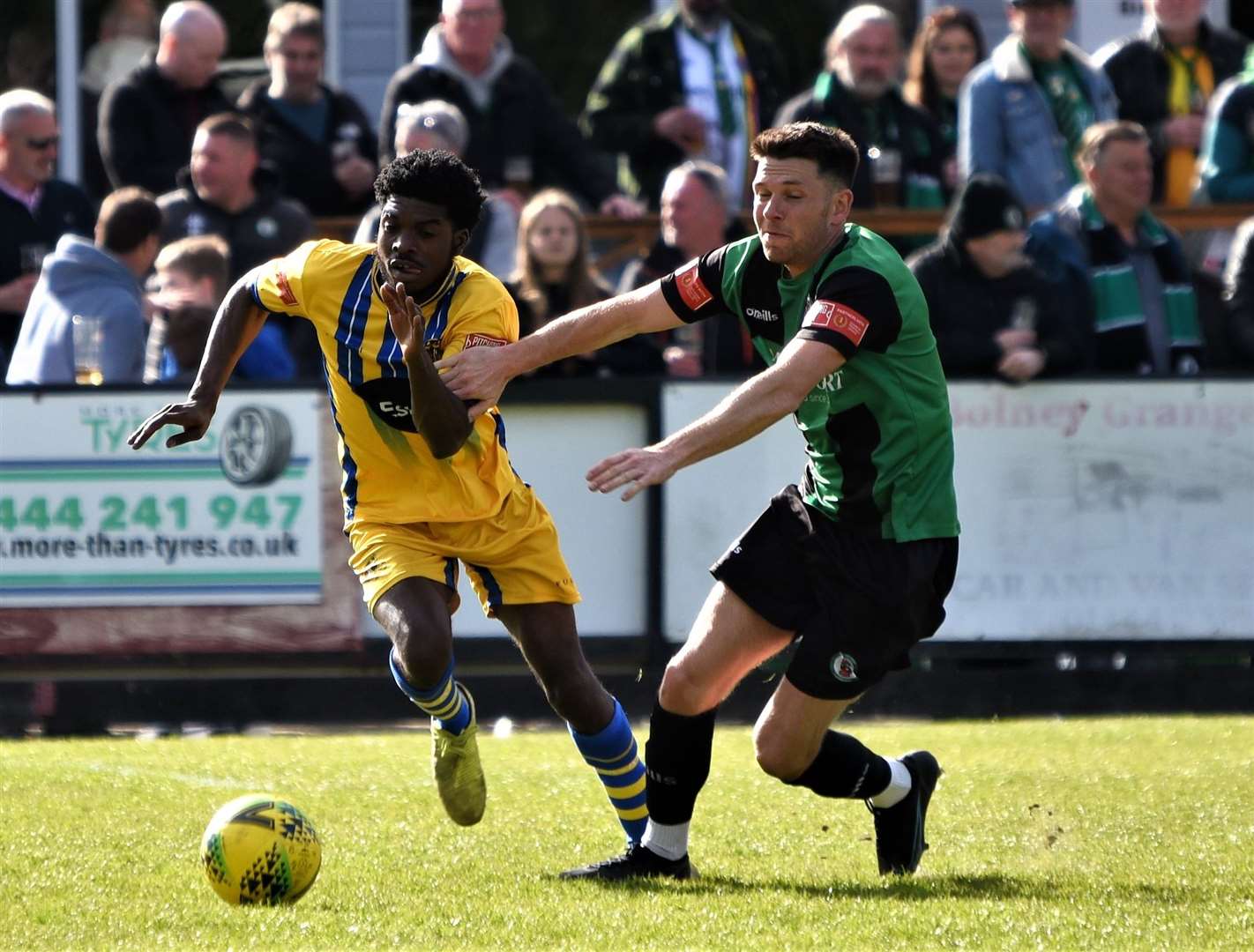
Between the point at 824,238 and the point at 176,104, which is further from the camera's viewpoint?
the point at 176,104

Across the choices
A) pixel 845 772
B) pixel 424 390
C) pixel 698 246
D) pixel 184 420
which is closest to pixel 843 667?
pixel 845 772

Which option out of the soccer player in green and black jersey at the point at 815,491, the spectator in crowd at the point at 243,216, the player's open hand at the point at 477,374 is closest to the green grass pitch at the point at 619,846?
the soccer player in green and black jersey at the point at 815,491

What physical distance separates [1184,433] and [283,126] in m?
4.97

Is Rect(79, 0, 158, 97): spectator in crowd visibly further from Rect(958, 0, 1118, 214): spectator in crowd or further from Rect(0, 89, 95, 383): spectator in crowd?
Rect(958, 0, 1118, 214): spectator in crowd

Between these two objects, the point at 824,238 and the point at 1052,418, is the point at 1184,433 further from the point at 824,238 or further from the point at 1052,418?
the point at 824,238

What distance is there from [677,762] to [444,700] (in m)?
0.72

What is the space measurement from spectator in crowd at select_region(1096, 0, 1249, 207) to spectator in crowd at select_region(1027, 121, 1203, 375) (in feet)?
A: 5.03

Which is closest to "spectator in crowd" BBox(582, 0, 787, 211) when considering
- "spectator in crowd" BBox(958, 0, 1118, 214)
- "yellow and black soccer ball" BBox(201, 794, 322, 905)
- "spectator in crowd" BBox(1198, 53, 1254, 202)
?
"spectator in crowd" BBox(958, 0, 1118, 214)

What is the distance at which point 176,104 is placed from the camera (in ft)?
37.7

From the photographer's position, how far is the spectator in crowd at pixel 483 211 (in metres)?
10.6

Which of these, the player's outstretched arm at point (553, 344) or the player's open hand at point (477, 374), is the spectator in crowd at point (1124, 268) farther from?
the player's open hand at point (477, 374)

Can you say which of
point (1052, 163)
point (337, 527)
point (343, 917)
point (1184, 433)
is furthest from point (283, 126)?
point (343, 917)

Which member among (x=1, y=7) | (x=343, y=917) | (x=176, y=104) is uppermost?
(x=1, y=7)

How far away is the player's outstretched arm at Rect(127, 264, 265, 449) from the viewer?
20.8 ft
